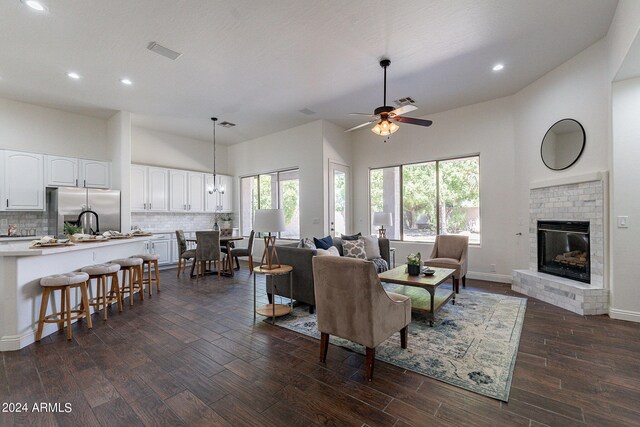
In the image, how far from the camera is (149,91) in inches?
192

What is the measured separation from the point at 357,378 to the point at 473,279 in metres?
4.22

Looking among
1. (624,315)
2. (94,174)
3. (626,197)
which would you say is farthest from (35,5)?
(624,315)

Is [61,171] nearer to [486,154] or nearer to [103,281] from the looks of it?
[103,281]

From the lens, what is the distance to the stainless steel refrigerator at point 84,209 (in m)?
5.21

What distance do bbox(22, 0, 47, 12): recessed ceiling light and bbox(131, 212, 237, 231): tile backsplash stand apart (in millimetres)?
4621

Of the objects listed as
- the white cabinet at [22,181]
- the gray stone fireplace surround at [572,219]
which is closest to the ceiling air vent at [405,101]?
the gray stone fireplace surround at [572,219]

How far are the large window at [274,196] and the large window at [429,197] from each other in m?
1.91

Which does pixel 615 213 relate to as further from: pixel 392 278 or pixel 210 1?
pixel 210 1

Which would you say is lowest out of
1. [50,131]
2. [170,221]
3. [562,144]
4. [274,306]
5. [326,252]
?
[274,306]

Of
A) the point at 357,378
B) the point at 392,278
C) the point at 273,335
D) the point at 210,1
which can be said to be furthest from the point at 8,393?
the point at 210,1

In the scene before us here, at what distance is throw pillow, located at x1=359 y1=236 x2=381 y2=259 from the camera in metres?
4.97

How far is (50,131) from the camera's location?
5586mm

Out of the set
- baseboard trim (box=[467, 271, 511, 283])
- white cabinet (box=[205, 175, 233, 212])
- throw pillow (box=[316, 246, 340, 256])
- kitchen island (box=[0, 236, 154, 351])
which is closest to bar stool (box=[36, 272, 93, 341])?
kitchen island (box=[0, 236, 154, 351])

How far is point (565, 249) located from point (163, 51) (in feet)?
20.6
